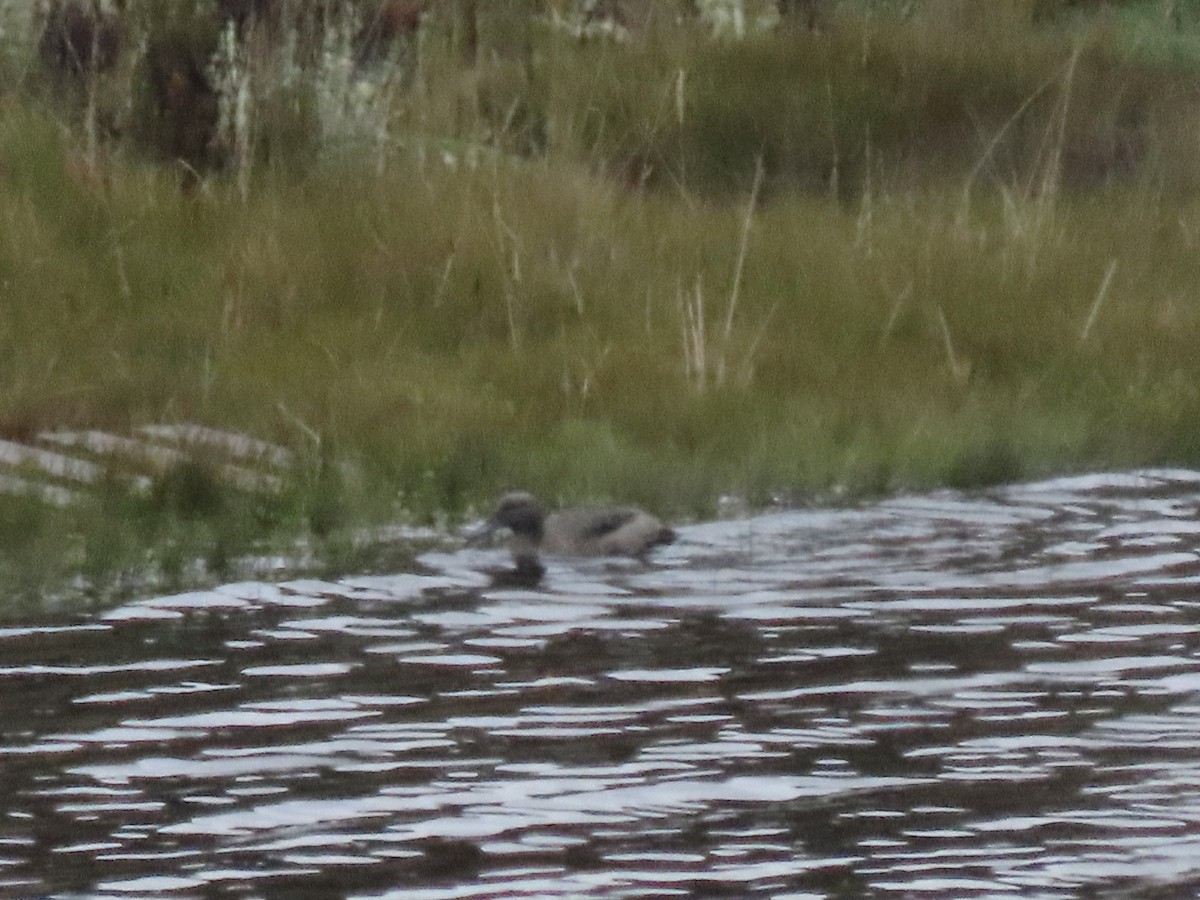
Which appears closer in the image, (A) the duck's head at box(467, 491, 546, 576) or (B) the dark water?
(B) the dark water

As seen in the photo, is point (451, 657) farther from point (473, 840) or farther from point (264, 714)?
point (473, 840)

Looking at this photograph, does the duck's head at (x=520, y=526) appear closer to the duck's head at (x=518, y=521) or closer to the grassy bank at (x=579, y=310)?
the duck's head at (x=518, y=521)

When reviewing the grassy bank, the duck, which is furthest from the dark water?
the grassy bank

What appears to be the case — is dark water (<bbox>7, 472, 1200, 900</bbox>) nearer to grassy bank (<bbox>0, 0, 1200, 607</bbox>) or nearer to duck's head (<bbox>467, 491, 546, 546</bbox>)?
duck's head (<bbox>467, 491, 546, 546</bbox>)

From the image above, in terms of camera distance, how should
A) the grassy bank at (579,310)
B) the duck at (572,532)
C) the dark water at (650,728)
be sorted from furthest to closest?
the grassy bank at (579,310)
the duck at (572,532)
the dark water at (650,728)

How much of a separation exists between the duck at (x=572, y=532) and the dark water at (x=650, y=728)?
0.07m

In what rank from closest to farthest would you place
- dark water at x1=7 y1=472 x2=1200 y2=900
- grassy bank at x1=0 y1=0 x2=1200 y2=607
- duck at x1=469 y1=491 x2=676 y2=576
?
1. dark water at x1=7 y1=472 x2=1200 y2=900
2. duck at x1=469 y1=491 x2=676 y2=576
3. grassy bank at x1=0 y1=0 x2=1200 y2=607

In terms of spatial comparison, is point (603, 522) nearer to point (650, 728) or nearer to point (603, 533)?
point (603, 533)

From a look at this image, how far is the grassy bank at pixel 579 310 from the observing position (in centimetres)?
784

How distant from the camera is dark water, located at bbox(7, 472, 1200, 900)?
4461 millimetres

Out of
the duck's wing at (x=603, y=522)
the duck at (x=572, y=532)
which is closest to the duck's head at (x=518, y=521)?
the duck at (x=572, y=532)

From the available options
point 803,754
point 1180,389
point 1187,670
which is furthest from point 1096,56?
point 803,754

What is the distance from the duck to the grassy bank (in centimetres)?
44

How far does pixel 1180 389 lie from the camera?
8.85 metres
